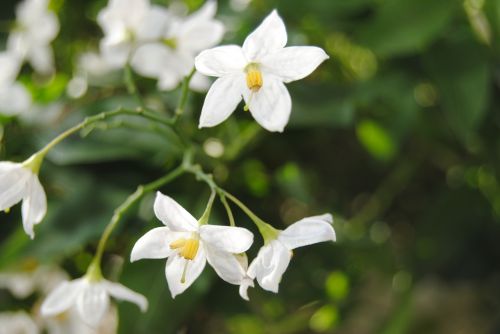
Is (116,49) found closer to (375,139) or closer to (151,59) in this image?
(151,59)

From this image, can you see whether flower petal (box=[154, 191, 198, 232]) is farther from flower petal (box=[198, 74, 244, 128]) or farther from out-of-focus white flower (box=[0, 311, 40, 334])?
out-of-focus white flower (box=[0, 311, 40, 334])

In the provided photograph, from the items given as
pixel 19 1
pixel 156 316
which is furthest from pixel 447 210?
pixel 19 1

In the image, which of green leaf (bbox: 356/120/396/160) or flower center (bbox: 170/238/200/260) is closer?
flower center (bbox: 170/238/200/260)

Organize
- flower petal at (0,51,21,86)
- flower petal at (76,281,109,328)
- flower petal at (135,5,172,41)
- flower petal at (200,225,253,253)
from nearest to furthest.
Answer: flower petal at (200,225,253,253)
flower petal at (76,281,109,328)
flower petal at (135,5,172,41)
flower petal at (0,51,21,86)

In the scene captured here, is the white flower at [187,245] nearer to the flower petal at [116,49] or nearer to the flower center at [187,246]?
the flower center at [187,246]

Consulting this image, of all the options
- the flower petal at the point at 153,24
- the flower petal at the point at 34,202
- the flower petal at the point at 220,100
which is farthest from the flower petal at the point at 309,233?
the flower petal at the point at 153,24

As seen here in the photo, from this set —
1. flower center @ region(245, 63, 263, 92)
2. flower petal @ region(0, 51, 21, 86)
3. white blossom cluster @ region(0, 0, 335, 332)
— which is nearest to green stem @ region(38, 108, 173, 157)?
white blossom cluster @ region(0, 0, 335, 332)
